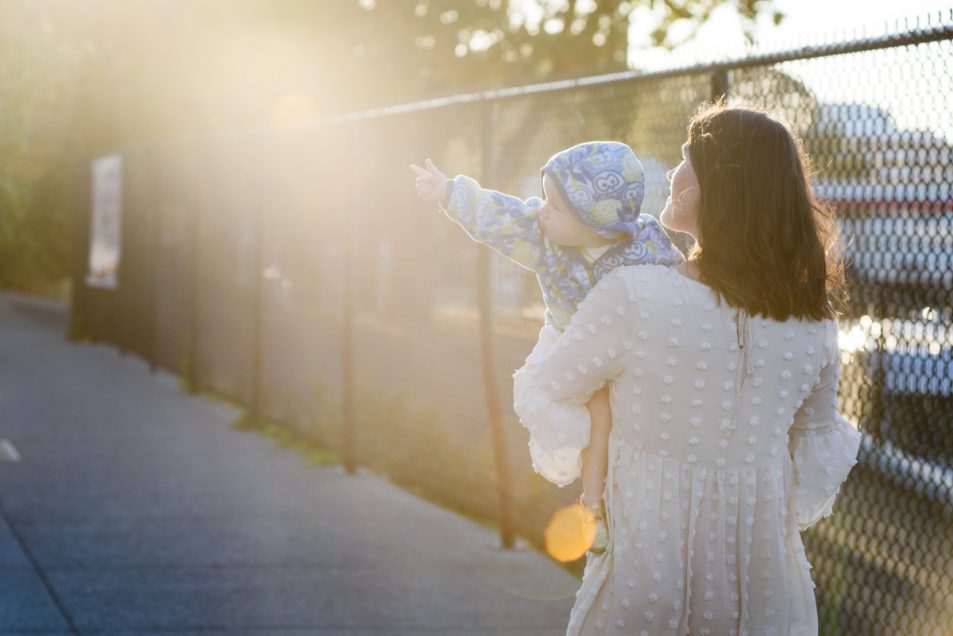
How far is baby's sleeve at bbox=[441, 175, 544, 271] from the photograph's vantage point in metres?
2.89

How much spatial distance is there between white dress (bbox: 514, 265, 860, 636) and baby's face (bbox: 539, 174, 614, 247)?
0.15 m

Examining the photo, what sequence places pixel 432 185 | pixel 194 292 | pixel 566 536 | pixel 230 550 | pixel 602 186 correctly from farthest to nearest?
pixel 194 292 → pixel 230 550 → pixel 566 536 → pixel 432 185 → pixel 602 186

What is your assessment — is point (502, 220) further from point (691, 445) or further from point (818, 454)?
point (818, 454)

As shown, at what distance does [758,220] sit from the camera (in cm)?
258

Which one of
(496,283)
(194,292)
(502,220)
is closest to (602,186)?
(502,220)

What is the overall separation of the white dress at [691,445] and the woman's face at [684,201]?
0.43ft

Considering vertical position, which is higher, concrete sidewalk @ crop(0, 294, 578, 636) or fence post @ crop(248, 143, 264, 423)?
fence post @ crop(248, 143, 264, 423)

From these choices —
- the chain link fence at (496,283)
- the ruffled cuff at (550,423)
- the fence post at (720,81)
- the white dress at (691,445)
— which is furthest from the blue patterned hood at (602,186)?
the fence post at (720,81)

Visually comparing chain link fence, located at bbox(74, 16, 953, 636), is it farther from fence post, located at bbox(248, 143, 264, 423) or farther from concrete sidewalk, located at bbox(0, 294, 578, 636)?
concrete sidewalk, located at bbox(0, 294, 578, 636)

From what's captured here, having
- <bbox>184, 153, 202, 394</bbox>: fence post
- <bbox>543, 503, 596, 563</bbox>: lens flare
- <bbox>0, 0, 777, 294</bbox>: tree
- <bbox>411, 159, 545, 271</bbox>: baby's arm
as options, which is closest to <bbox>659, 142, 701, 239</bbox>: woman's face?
<bbox>411, 159, 545, 271</bbox>: baby's arm

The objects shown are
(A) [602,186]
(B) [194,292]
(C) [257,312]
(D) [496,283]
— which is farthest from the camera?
(B) [194,292]

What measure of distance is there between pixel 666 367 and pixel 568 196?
14.8 inches

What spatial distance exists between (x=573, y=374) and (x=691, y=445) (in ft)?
0.84

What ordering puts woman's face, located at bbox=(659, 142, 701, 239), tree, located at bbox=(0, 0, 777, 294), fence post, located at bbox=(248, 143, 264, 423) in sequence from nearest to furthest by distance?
woman's face, located at bbox=(659, 142, 701, 239) < fence post, located at bbox=(248, 143, 264, 423) < tree, located at bbox=(0, 0, 777, 294)
